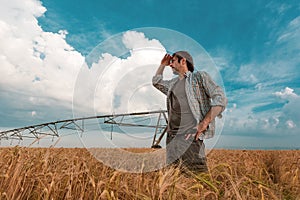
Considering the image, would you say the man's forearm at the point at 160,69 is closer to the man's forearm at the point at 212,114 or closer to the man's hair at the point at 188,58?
the man's hair at the point at 188,58

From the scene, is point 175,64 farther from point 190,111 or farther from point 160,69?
point 190,111

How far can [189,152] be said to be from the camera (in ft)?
12.4

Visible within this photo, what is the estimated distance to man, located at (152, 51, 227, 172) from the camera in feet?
11.8

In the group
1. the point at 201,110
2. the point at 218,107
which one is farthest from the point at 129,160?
the point at 218,107

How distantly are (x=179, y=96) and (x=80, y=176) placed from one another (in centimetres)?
188

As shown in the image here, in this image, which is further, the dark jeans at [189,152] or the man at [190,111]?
the dark jeans at [189,152]

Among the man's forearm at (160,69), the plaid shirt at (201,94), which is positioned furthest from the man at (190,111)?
the man's forearm at (160,69)

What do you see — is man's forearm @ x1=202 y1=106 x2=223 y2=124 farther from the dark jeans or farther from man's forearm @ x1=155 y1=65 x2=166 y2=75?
man's forearm @ x1=155 y1=65 x2=166 y2=75

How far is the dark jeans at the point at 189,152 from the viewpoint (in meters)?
3.75

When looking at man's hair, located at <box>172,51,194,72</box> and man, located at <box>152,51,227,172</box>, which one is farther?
man's hair, located at <box>172,51,194,72</box>

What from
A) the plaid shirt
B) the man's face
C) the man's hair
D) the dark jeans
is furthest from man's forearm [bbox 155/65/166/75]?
the dark jeans

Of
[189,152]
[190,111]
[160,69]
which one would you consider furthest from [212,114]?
[160,69]

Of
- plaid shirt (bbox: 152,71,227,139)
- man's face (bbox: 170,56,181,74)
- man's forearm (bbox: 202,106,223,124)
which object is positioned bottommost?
man's forearm (bbox: 202,106,223,124)

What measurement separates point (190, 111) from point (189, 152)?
1.89 ft
